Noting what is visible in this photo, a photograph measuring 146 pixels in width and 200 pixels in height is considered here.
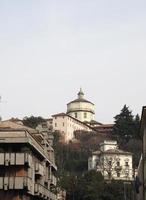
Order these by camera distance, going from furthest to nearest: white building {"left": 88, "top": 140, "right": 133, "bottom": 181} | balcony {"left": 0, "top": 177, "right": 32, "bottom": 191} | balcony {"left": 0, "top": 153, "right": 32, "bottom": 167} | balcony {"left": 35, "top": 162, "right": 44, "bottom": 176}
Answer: white building {"left": 88, "top": 140, "right": 133, "bottom": 181} < balcony {"left": 35, "top": 162, "right": 44, "bottom": 176} < balcony {"left": 0, "top": 153, "right": 32, "bottom": 167} < balcony {"left": 0, "top": 177, "right": 32, "bottom": 191}

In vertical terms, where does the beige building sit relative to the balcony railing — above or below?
above

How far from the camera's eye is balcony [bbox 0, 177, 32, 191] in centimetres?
4728

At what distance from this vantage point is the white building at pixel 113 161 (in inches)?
5343

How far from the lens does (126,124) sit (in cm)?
16988

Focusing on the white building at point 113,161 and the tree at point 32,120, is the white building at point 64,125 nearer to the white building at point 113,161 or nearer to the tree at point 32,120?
the tree at point 32,120

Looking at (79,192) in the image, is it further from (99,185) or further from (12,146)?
(12,146)

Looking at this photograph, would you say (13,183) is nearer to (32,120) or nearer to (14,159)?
(14,159)

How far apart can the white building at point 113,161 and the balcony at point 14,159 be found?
83.9 meters

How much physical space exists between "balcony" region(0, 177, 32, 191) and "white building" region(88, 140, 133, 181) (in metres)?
84.1

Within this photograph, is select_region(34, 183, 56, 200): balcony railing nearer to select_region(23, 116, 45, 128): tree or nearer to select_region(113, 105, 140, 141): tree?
select_region(23, 116, 45, 128): tree

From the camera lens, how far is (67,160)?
155m

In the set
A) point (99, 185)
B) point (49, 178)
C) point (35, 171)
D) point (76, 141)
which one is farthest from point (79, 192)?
point (76, 141)

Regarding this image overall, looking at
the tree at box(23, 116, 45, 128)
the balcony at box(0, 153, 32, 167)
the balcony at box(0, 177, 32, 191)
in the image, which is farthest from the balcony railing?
the tree at box(23, 116, 45, 128)

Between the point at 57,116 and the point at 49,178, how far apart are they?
129m
